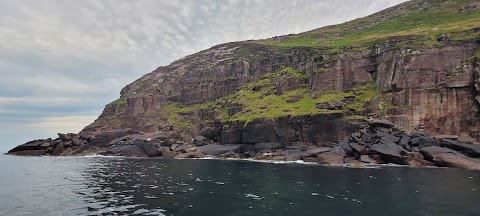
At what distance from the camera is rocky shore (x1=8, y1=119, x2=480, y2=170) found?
7944 centimetres

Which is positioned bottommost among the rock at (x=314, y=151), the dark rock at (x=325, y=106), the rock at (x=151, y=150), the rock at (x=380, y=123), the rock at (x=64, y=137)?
the rock at (x=314, y=151)

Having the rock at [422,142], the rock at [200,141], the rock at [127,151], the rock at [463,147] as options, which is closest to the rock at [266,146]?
the rock at [200,141]

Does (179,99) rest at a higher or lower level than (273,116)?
higher

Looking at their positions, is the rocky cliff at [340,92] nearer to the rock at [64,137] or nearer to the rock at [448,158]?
the rock at [64,137]

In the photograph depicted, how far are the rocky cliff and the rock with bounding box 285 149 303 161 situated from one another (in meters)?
7.23

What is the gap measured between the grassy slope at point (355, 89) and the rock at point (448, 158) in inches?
1131

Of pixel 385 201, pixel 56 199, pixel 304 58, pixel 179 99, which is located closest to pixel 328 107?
pixel 304 58

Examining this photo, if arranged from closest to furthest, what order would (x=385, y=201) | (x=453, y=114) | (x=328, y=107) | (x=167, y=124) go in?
(x=385, y=201) → (x=453, y=114) → (x=328, y=107) → (x=167, y=124)

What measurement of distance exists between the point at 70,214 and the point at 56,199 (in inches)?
320

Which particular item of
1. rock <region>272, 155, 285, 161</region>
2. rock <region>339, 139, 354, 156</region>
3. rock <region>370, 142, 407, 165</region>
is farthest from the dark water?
rock <region>272, 155, 285, 161</region>

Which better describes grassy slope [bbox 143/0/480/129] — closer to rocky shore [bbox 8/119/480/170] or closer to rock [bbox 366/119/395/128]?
rock [bbox 366/119/395/128]

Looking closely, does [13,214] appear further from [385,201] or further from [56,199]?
[385,201]

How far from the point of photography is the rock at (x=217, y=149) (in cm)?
11688

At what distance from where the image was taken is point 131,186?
43.8m
